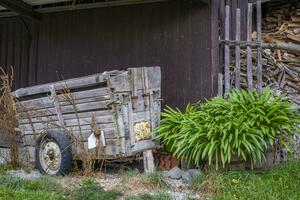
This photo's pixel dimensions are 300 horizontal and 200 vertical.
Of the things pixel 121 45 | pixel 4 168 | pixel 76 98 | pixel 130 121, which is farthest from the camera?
pixel 121 45

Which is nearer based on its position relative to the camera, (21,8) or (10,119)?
(10,119)

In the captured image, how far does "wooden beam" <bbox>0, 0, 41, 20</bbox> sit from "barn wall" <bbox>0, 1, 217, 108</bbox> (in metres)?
0.27

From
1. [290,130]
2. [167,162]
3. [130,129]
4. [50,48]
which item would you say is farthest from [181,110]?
[50,48]

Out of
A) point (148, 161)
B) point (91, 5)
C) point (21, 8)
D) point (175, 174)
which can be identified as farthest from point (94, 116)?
point (21, 8)

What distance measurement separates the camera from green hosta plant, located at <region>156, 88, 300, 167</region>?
513 cm

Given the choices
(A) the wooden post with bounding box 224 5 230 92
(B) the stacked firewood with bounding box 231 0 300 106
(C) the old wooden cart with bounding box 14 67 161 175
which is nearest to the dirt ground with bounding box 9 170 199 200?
(C) the old wooden cart with bounding box 14 67 161 175

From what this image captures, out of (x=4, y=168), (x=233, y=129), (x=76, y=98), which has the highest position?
(x=76, y=98)

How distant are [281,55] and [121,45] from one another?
3.11 metres

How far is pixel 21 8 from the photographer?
809 cm

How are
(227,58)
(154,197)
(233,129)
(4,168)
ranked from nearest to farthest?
(154,197)
(233,129)
(4,168)
(227,58)

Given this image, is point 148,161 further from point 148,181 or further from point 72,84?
point 72,84

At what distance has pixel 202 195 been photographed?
15.4 ft

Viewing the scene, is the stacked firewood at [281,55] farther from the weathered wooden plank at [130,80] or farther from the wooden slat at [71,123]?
the wooden slat at [71,123]

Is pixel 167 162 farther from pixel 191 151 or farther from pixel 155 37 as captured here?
pixel 155 37
